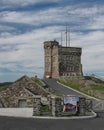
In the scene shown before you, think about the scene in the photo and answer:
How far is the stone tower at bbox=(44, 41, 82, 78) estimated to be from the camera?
319ft

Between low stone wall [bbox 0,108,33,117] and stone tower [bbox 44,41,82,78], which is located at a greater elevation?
stone tower [bbox 44,41,82,78]

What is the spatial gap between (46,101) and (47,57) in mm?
62757

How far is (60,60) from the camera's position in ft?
320

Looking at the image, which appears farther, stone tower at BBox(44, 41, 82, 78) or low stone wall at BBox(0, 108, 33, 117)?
stone tower at BBox(44, 41, 82, 78)

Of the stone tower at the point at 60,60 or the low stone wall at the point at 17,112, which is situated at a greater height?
the stone tower at the point at 60,60

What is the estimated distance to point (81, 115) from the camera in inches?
1403

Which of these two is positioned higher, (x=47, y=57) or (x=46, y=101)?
(x=47, y=57)

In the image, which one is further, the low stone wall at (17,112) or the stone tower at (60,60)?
the stone tower at (60,60)

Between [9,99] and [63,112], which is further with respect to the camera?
[9,99]

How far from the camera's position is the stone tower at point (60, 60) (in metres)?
97.2

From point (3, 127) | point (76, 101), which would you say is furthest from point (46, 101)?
point (3, 127)

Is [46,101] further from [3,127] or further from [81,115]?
[3,127]

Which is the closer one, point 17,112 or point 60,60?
point 17,112

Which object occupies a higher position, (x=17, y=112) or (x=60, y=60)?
(x=60, y=60)
